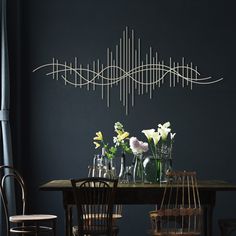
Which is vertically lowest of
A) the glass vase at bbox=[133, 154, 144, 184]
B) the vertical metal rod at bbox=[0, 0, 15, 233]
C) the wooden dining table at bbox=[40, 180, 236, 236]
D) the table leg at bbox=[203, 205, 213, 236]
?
the table leg at bbox=[203, 205, 213, 236]

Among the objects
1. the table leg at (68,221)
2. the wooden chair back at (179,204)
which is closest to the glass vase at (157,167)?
the wooden chair back at (179,204)

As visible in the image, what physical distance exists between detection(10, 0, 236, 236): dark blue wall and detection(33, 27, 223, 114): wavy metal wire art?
63mm

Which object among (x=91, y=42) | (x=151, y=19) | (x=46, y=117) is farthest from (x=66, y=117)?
(x=151, y=19)

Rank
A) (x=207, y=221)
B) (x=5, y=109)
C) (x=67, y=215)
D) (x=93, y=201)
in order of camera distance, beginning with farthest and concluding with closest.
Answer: (x=5, y=109)
(x=207, y=221)
(x=67, y=215)
(x=93, y=201)

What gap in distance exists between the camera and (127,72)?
665 centimetres

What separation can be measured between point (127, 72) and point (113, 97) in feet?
0.93

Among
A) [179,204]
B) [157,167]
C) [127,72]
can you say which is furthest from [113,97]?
[179,204]

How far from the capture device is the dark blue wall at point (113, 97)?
21.6 feet

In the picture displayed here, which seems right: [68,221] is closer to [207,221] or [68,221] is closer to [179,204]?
[179,204]

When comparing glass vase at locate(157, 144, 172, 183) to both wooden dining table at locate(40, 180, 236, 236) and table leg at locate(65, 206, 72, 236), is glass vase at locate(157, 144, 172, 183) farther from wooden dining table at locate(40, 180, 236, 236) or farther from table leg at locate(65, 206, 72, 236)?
table leg at locate(65, 206, 72, 236)

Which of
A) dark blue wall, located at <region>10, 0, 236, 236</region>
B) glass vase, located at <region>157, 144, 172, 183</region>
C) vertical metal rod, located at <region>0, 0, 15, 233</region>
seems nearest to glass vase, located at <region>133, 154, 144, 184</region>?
glass vase, located at <region>157, 144, 172, 183</region>

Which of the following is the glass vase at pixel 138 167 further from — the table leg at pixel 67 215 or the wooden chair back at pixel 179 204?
the table leg at pixel 67 215

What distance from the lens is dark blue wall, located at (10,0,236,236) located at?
657 centimetres

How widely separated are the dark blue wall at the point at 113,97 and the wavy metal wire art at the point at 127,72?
6 cm
